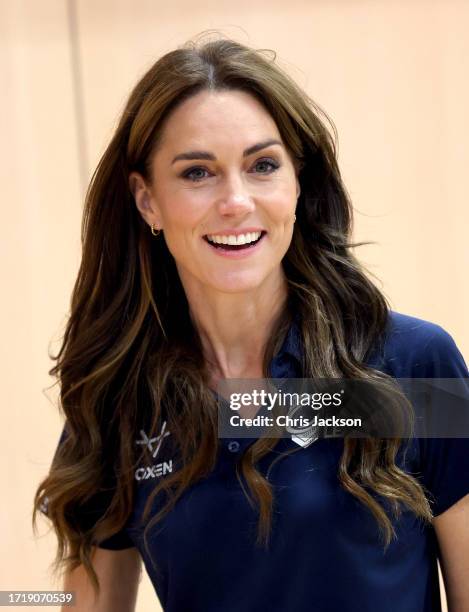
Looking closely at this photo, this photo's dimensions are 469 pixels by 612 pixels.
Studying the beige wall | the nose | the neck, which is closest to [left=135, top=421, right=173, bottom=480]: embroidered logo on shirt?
the neck

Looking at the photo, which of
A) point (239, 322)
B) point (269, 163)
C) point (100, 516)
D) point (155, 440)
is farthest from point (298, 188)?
point (100, 516)

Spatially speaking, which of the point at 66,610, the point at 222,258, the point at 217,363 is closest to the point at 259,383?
the point at 217,363

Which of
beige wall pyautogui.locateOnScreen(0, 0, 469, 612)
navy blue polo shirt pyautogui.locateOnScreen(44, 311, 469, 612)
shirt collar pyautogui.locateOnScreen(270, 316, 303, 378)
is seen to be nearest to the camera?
navy blue polo shirt pyautogui.locateOnScreen(44, 311, 469, 612)

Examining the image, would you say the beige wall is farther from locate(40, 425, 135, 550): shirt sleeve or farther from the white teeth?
the white teeth

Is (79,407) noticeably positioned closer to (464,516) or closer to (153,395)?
(153,395)

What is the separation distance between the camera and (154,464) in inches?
58.7

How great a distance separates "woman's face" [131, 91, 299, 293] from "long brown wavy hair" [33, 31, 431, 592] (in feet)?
0.12

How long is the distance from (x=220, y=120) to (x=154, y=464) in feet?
1.69

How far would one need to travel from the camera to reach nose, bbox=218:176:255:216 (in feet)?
4.52

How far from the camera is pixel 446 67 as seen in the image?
9.41 feet

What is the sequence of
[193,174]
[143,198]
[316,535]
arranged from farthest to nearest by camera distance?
[143,198] < [193,174] < [316,535]

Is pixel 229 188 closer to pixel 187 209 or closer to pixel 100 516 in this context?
pixel 187 209

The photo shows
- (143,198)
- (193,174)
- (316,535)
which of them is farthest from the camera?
(143,198)

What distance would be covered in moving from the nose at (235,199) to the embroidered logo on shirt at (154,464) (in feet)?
1.15
